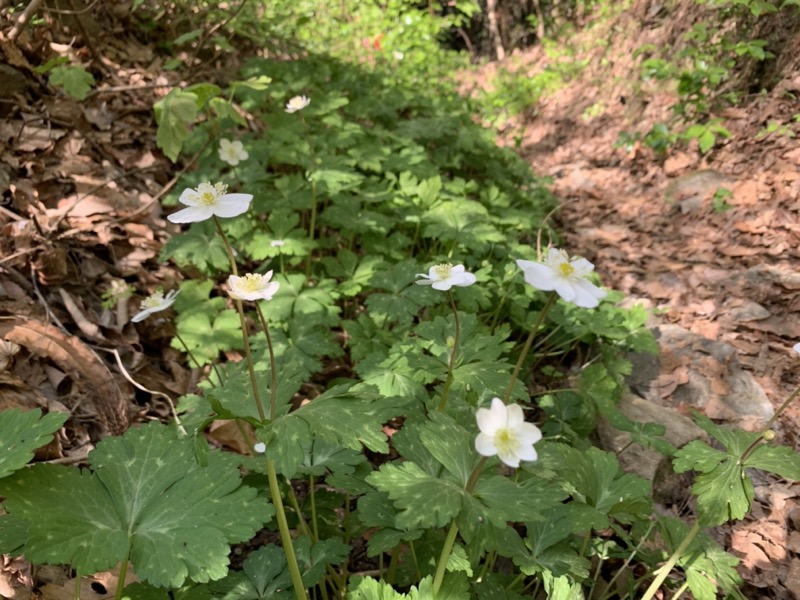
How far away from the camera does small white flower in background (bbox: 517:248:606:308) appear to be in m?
1.20

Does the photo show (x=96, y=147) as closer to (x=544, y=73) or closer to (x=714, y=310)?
(x=714, y=310)

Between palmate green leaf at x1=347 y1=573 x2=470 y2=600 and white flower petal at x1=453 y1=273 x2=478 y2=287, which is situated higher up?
white flower petal at x1=453 y1=273 x2=478 y2=287

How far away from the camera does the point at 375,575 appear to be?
1.97 m

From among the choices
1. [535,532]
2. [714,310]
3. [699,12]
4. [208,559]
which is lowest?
[714,310]

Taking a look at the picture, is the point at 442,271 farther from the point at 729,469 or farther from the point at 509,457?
the point at 729,469

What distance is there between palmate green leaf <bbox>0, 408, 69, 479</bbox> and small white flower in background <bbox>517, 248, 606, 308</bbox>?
1.19 meters

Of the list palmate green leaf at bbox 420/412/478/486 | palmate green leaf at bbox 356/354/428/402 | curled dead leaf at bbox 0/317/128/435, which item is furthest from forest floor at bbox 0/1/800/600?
palmate green leaf at bbox 420/412/478/486

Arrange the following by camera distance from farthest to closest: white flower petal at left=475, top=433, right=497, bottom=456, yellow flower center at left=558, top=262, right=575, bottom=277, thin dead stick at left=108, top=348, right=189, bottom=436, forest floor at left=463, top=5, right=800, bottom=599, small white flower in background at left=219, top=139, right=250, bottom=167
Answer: small white flower in background at left=219, top=139, right=250, bottom=167, forest floor at left=463, top=5, right=800, bottom=599, thin dead stick at left=108, top=348, right=189, bottom=436, yellow flower center at left=558, top=262, right=575, bottom=277, white flower petal at left=475, top=433, right=497, bottom=456

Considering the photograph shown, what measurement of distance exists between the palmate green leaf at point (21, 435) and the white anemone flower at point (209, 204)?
1.97ft

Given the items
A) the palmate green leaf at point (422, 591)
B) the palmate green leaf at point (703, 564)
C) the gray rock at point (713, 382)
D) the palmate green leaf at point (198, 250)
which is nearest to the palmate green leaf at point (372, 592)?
the palmate green leaf at point (422, 591)

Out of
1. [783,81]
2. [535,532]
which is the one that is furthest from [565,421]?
[783,81]

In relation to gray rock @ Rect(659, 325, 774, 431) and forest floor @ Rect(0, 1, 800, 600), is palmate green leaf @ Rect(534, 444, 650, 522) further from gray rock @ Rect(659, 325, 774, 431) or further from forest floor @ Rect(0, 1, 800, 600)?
gray rock @ Rect(659, 325, 774, 431)

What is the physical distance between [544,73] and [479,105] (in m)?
1.35

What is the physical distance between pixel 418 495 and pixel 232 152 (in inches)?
105
